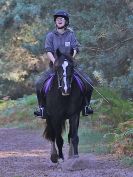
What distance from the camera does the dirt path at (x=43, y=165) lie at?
8875mm

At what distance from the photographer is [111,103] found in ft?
55.0

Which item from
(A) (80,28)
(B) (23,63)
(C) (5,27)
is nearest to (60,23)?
(A) (80,28)

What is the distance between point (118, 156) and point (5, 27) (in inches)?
647

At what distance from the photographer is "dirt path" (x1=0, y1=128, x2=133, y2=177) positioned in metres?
8.88

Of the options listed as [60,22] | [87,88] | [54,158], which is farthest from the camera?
[54,158]

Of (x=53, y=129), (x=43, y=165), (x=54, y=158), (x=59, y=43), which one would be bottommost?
(x=43, y=165)

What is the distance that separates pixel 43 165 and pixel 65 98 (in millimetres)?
1510

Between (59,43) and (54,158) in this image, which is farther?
(54,158)

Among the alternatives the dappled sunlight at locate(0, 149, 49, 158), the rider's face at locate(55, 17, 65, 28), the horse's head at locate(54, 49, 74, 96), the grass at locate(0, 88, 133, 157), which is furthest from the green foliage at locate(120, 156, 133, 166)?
the dappled sunlight at locate(0, 149, 49, 158)

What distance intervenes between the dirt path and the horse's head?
A: 1.33 m

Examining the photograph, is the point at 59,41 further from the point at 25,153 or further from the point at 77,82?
the point at 25,153

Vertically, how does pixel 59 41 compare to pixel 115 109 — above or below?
above

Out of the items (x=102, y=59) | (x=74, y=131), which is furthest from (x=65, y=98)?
(x=102, y=59)

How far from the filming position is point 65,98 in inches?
405
